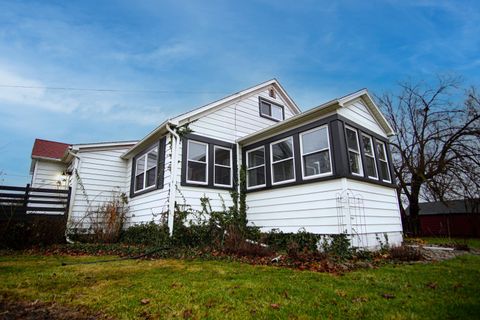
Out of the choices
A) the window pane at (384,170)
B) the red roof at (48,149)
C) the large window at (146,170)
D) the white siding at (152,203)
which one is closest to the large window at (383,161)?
the window pane at (384,170)

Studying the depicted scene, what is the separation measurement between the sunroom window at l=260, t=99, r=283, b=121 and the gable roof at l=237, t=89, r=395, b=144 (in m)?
2.69

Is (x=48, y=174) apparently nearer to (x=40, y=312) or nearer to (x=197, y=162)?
(x=197, y=162)

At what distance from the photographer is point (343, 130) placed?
7332mm

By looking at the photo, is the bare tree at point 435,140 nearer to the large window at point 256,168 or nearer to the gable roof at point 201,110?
the gable roof at point 201,110


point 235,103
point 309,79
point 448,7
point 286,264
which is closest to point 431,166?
point 448,7

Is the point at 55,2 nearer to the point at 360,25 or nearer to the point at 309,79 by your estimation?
the point at 360,25

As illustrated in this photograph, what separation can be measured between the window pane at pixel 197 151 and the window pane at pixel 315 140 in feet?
11.6

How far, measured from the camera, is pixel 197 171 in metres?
9.20

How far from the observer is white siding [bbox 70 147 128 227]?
1052cm

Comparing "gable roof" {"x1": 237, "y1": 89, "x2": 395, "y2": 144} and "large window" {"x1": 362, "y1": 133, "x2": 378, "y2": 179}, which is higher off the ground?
"gable roof" {"x1": 237, "y1": 89, "x2": 395, "y2": 144}

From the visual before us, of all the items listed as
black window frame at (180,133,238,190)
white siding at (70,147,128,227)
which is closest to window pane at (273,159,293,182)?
black window frame at (180,133,238,190)

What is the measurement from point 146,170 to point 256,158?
4391 mm

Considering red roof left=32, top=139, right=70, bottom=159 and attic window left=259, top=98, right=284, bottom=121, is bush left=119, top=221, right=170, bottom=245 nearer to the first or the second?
red roof left=32, top=139, right=70, bottom=159

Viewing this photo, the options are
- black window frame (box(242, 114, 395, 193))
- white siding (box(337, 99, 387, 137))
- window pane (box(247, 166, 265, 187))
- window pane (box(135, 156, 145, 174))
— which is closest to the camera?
black window frame (box(242, 114, 395, 193))
